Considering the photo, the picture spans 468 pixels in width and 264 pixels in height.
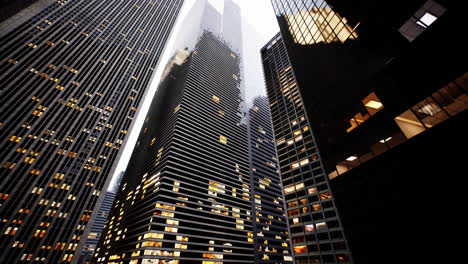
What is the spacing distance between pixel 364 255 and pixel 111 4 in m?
152

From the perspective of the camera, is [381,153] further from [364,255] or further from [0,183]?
[0,183]

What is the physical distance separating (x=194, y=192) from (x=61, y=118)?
59818mm

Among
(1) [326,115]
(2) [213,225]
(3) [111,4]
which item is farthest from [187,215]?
(3) [111,4]

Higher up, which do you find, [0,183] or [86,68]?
[86,68]

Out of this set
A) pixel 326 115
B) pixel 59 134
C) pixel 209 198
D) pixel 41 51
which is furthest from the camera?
pixel 209 198

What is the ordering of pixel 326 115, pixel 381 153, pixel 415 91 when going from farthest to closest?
1. pixel 326 115
2. pixel 381 153
3. pixel 415 91

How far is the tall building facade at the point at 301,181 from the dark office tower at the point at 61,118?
71013mm

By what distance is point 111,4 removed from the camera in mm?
113062

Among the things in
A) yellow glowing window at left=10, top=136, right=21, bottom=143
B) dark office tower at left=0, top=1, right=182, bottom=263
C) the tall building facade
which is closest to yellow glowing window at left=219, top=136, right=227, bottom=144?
the tall building facade

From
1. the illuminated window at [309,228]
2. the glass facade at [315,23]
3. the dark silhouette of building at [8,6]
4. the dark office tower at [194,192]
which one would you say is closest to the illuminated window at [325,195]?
the illuminated window at [309,228]

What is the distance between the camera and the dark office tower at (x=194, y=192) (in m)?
70.1

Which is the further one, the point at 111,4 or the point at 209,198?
the point at 111,4

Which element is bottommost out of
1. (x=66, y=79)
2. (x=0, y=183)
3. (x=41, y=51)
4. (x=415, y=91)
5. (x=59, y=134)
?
(x=415, y=91)

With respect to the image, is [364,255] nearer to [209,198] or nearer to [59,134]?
[209,198]
